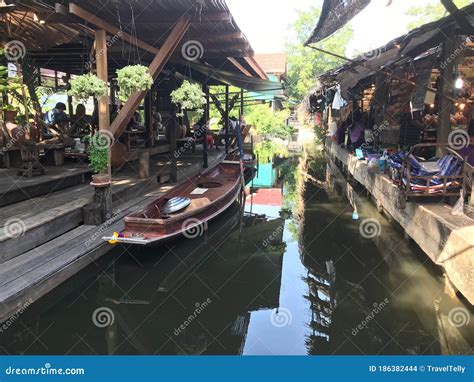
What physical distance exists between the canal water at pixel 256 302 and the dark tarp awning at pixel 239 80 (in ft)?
16.2

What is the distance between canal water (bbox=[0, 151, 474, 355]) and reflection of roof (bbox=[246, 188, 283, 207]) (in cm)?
306

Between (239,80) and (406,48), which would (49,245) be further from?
(239,80)

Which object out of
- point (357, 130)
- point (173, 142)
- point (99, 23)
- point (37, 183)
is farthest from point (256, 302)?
point (357, 130)

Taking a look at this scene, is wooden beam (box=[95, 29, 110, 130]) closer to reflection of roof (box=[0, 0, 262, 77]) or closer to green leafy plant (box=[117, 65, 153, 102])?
reflection of roof (box=[0, 0, 262, 77])

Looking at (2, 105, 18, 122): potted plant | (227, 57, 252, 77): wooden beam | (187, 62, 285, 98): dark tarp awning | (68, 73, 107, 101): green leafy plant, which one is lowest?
(2, 105, 18, 122): potted plant

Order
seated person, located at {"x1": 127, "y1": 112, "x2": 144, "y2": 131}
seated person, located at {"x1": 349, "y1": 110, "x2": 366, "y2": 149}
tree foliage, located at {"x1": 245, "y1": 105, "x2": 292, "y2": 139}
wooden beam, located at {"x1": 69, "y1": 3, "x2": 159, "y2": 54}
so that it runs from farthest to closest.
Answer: tree foliage, located at {"x1": 245, "y1": 105, "x2": 292, "y2": 139} < seated person, located at {"x1": 349, "y1": 110, "x2": 366, "y2": 149} < seated person, located at {"x1": 127, "y1": 112, "x2": 144, "y2": 131} < wooden beam, located at {"x1": 69, "y1": 3, "x2": 159, "y2": 54}

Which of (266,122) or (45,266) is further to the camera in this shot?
(266,122)

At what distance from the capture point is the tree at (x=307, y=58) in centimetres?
3716

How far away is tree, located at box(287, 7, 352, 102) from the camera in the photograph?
122ft

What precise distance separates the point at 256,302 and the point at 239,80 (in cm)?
829

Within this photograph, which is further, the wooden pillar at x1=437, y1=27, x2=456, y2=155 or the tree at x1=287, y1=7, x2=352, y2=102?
the tree at x1=287, y1=7, x2=352, y2=102

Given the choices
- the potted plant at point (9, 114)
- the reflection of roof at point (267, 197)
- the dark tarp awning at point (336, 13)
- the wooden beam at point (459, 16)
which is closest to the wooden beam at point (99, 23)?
the potted plant at point (9, 114)

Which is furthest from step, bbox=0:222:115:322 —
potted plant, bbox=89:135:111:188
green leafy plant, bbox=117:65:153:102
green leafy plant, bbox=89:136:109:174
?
green leafy plant, bbox=117:65:153:102

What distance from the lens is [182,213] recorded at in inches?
255
